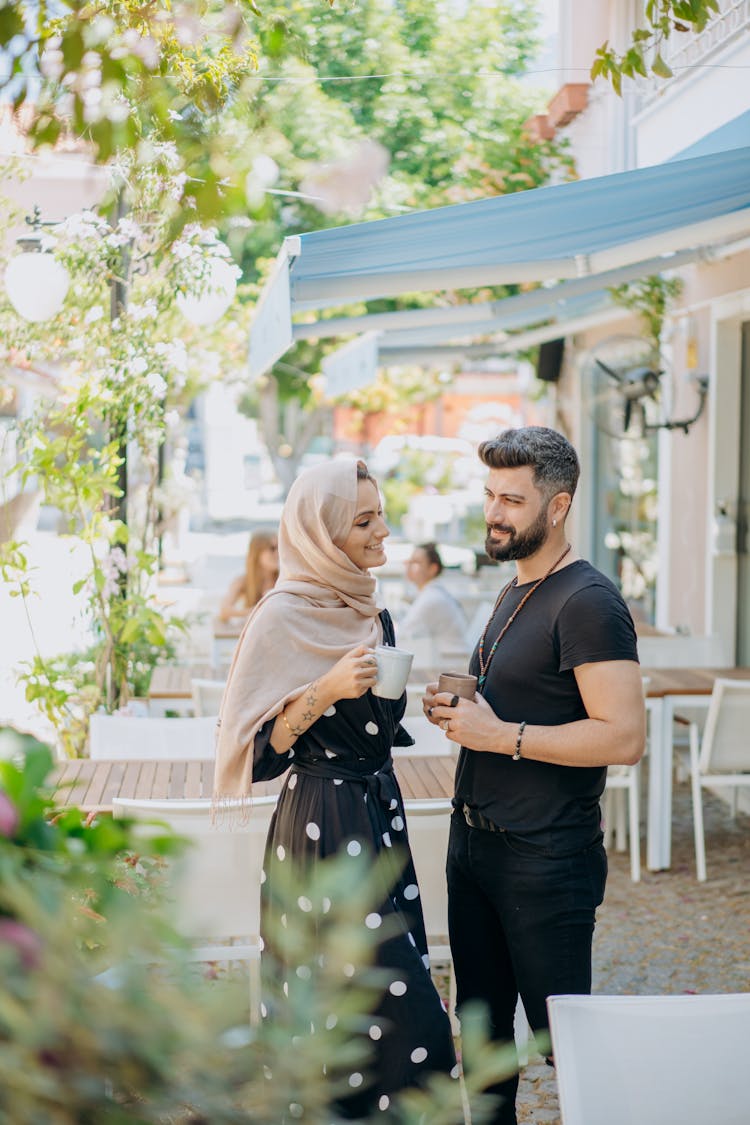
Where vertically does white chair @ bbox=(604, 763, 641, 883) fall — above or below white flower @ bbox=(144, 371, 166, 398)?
below

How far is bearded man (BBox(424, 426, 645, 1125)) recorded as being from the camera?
2.44 metres

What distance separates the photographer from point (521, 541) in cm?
255

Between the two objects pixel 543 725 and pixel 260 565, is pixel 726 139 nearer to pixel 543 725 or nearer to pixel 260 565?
pixel 260 565

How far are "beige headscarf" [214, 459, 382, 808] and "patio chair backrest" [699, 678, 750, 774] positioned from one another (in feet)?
10.3

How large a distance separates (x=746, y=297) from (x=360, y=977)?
723cm

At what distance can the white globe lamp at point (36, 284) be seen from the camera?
5293 mm

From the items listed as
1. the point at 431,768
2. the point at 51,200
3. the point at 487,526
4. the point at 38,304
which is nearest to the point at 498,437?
the point at 487,526

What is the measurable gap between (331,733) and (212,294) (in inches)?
137

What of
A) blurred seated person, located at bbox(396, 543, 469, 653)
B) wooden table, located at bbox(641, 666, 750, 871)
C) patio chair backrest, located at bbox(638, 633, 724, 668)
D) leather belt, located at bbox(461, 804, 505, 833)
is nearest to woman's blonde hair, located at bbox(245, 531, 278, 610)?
blurred seated person, located at bbox(396, 543, 469, 653)

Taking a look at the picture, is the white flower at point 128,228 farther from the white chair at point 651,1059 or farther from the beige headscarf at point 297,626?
the white chair at point 651,1059

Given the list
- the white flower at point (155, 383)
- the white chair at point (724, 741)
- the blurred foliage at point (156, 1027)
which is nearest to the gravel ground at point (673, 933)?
the white chair at point (724, 741)

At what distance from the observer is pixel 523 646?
8.33ft

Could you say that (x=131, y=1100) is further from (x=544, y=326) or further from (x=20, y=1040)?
(x=544, y=326)

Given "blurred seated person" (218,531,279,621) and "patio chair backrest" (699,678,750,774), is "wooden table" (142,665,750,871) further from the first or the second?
"blurred seated person" (218,531,279,621)
